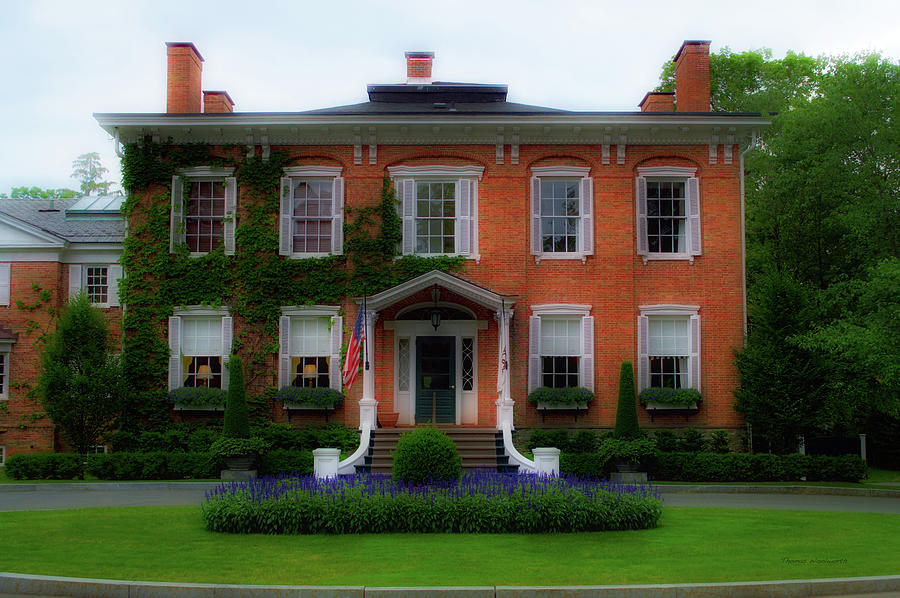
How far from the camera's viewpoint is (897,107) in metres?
21.2

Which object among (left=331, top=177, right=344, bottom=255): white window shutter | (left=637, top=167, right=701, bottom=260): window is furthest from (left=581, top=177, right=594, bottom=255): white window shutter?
(left=331, top=177, right=344, bottom=255): white window shutter

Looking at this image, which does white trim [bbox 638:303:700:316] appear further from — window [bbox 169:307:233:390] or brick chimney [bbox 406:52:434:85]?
window [bbox 169:307:233:390]

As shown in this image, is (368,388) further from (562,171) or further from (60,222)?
(60,222)

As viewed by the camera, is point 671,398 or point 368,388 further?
point 671,398

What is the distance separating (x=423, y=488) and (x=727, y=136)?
13426 millimetres

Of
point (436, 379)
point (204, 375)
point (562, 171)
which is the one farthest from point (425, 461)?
point (562, 171)

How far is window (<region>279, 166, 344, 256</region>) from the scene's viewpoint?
21.3m

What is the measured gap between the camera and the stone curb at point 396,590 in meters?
8.10

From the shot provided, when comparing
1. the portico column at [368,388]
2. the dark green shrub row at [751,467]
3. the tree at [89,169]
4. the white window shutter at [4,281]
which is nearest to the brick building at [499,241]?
the portico column at [368,388]

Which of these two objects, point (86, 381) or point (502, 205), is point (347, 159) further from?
point (86, 381)

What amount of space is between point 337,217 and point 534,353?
596cm

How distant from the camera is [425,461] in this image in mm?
13414

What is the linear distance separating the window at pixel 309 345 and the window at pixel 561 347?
4825 millimetres

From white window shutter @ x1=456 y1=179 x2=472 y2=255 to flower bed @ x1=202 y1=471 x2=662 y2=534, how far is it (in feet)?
31.9
